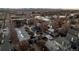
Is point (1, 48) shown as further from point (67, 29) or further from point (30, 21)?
point (67, 29)
